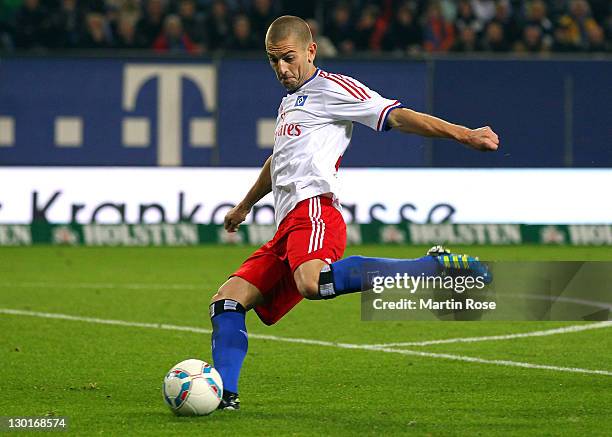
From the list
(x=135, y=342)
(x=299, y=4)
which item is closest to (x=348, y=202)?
(x=299, y=4)

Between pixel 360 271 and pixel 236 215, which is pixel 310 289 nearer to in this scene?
pixel 360 271

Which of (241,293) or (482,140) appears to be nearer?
(482,140)

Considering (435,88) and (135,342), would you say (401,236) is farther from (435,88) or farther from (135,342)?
(135,342)

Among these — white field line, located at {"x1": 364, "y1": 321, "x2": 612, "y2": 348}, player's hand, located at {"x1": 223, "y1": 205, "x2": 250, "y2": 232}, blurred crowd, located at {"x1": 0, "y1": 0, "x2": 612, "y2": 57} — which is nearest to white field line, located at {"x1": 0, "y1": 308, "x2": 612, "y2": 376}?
white field line, located at {"x1": 364, "y1": 321, "x2": 612, "y2": 348}

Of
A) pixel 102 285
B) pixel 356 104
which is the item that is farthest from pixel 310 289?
pixel 102 285

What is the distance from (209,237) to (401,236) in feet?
7.14

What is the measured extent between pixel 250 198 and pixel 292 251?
0.79 metres

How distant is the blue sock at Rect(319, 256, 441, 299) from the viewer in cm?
594

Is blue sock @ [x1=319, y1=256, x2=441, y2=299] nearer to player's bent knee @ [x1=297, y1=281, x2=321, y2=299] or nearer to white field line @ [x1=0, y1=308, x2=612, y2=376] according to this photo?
player's bent knee @ [x1=297, y1=281, x2=321, y2=299]

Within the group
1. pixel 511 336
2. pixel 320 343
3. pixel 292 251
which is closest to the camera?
pixel 292 251

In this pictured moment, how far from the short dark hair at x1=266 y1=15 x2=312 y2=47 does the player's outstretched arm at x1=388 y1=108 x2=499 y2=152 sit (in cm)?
58

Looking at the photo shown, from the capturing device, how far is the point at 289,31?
6.18 meters

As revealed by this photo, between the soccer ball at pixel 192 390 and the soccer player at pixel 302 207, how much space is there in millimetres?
136

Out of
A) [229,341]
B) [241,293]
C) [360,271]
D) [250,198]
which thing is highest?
[250,198]
